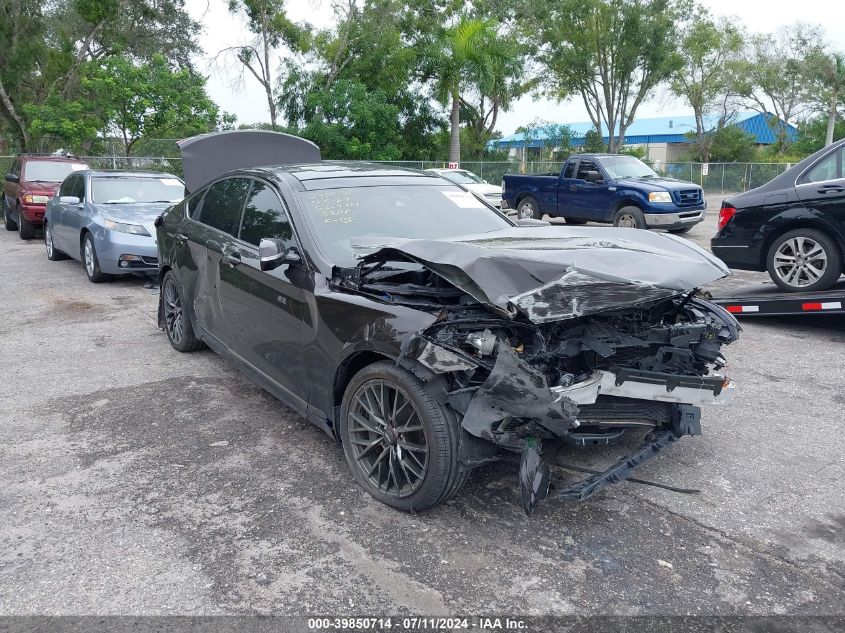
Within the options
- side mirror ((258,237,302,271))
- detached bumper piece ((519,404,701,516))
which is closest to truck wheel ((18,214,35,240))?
side mirror ((258,237,302,271))

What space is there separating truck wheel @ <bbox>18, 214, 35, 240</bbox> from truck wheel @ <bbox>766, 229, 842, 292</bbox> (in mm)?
14446

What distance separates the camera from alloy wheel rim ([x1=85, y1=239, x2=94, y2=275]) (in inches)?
385

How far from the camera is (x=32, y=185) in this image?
1508 centimetres

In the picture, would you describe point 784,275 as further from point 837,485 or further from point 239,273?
point 239,273

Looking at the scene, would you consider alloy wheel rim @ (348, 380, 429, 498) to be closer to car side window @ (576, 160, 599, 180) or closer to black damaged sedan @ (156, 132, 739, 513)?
black damaged sedan @ (156, 132, 739, 513)

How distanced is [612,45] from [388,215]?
3200 cm

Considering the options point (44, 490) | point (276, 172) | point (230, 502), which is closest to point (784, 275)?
point (276, 172)

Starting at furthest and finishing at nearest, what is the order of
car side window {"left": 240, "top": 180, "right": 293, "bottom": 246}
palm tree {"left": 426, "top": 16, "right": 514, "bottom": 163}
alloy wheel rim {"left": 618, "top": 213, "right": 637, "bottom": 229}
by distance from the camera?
palm tree {"left": 426, "top": 16, "right": 514, "bottom": 163} < alloy wheel rim {"left": 618, "top": 213, "right": 637, "bottom": 229} < car side window {"left": 240, "top": 180, "right": 293, "bottom": 246}

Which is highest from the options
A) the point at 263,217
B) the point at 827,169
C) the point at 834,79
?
the point at 834,79

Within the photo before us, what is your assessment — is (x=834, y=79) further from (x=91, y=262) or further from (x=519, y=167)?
(x=91, y=262)

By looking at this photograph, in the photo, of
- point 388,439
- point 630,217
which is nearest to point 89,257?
point 388,439

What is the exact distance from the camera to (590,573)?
9.96 ft

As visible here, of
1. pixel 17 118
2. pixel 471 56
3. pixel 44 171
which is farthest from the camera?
pixel 471 56

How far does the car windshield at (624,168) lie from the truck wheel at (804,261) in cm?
862
